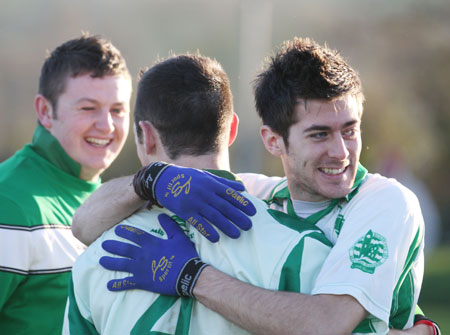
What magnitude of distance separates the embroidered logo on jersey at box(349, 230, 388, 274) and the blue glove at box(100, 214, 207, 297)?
0.52 meters

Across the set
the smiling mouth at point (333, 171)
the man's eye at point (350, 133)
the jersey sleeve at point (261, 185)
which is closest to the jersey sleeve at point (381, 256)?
the smiling mouth at point (333, 171)

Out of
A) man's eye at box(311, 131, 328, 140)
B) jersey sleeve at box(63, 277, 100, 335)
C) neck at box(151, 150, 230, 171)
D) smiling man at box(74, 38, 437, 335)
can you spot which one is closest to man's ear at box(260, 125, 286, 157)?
smiling man at box(74, 38, 437, 335)

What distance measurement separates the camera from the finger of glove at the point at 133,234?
248 centimetres

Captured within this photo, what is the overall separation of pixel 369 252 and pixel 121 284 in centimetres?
86

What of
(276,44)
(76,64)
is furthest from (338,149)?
(276,44)

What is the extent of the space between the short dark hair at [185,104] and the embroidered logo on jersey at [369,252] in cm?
65

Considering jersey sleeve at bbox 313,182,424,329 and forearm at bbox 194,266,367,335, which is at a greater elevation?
jersey sleeve at bbox 313,182,424,329

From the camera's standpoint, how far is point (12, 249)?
335cm

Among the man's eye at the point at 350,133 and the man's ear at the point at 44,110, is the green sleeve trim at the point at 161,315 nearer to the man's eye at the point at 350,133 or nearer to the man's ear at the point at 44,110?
the man's eye at the point at 350,133

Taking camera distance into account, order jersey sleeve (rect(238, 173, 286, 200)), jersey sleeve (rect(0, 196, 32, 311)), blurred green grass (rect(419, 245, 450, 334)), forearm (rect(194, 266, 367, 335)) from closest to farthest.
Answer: forearm (rect(194, 266, 367, 335)), jersey sleeve (rect(238, 173, 286, 200)), jersey sleeve (rect(0, 196, 32, 311)), blurred green grass (rect(419, 245, 450, 334))

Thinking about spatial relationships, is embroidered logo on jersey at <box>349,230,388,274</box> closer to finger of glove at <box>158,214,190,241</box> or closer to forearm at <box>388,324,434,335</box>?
forearm at <box>388,324,434,335</box>

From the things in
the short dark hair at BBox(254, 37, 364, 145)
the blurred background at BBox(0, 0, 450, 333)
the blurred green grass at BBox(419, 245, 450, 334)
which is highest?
the short dark hair at BBox(254, 37, 364, 145)

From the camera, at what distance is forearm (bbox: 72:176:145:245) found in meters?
2.61

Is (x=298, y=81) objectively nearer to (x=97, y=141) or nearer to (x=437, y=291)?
(x=97, y=141)
